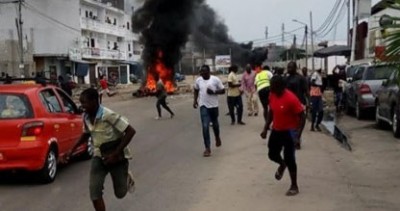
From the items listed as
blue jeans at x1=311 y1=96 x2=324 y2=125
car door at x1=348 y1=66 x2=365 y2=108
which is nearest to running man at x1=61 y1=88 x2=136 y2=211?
blue jeans at x1=311 y1=96 x2=324 y2=125

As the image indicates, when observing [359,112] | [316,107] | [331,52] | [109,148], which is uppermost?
[331,52]

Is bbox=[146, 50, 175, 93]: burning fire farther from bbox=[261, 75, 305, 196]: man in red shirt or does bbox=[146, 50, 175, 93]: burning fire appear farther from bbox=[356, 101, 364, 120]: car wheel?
bbox=[261, 75, 305, 196]: man in red shirt

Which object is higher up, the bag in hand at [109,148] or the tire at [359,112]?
the bag in hand at [109,148]

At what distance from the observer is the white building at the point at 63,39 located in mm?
61094

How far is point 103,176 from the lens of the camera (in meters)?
5.87

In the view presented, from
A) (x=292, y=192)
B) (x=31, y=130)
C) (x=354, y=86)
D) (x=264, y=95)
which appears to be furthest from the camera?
(x=354, y=86)

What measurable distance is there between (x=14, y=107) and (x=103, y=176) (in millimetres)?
3298

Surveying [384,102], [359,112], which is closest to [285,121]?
[384,102]

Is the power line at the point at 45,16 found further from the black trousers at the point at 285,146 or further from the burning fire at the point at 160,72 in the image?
the black trousers at the point at 285,146

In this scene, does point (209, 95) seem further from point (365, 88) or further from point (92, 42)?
point (92, 42)

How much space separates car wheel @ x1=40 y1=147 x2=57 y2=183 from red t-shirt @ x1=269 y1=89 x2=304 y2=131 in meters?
3.16

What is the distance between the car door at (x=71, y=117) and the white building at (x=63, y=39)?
4607 centimetres

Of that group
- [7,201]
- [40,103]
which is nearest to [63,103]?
[40,103]

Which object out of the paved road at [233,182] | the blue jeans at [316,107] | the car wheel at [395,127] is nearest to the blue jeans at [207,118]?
the paved road at [233,182]
